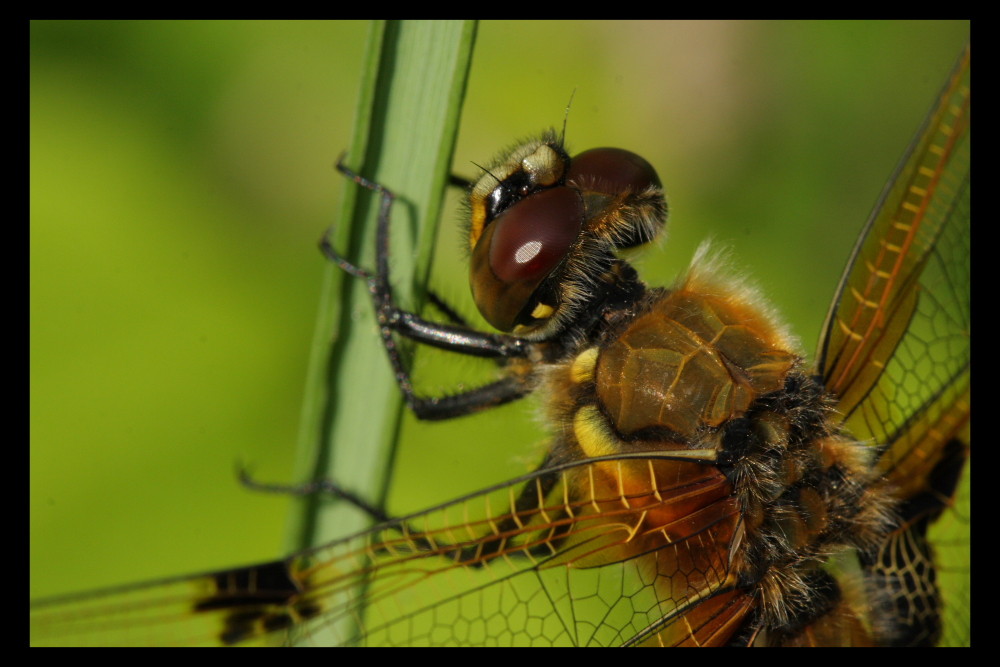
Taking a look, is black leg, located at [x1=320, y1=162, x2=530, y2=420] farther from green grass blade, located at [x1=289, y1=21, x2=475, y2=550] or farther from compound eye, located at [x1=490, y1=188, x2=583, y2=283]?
compound eye, located at [x1=490, y1=188, x2=583, y2=283]

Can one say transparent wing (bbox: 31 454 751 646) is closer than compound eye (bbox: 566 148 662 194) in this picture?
Yes

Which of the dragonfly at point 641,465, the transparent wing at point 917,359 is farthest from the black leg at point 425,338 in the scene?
the transparent wing at point 917,359

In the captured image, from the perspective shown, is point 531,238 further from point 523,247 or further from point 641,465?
point 641,465

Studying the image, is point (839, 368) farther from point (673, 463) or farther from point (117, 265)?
point (117, 265)

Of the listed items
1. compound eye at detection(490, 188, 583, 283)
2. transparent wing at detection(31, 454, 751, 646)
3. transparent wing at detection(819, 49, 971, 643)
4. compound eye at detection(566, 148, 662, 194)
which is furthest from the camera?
transparent wing at detection(819, 49, 971, 643)

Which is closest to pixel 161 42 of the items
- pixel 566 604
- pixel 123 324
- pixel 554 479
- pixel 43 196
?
pixel 43 196

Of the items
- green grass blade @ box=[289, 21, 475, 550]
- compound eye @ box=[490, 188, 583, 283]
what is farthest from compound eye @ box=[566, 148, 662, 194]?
green grass blade @ box=[289, 21, 475, 550]

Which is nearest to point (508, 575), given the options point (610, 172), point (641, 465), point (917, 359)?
point (641, 465)
